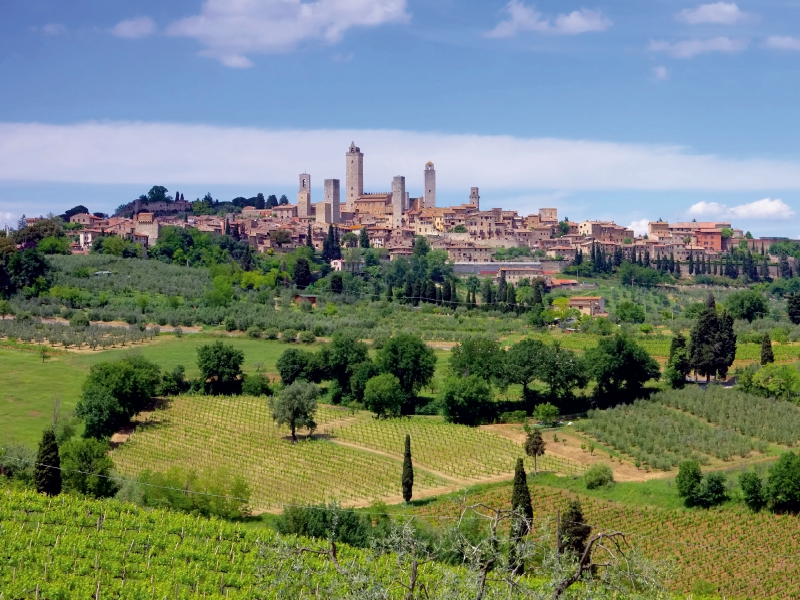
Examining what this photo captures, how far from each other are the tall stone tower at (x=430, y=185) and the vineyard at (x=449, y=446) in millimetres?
82204

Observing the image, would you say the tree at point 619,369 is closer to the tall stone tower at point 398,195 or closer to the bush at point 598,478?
the bush at point 598,478

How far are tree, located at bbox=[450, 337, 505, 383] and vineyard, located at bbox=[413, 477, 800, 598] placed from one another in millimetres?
10929

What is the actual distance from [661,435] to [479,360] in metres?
8.71

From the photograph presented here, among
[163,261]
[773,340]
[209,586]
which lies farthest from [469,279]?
[209,586]

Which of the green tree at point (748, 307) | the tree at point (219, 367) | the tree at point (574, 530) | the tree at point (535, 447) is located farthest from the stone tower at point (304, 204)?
the tree at point (574, 530)

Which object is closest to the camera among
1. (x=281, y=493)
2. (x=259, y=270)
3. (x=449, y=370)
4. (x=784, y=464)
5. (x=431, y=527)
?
(x=431, y=527)

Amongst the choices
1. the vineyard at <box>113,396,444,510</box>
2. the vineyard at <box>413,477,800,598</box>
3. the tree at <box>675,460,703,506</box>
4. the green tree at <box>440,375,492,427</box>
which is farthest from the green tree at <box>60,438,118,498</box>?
the tree at <box>675,460,703,506</box>

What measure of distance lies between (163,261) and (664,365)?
43.9 metres

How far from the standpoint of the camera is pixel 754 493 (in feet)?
87.1

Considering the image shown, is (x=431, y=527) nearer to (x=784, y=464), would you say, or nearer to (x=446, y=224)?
(x=784, y=464)

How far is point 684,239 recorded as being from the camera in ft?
336

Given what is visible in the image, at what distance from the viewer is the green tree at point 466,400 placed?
123 feet

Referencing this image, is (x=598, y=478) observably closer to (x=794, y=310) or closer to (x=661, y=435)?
(x=661, y=435)

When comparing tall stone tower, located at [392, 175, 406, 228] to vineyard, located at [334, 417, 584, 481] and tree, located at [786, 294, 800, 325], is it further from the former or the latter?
vineyard, located at [334, 417, 584, 481]
